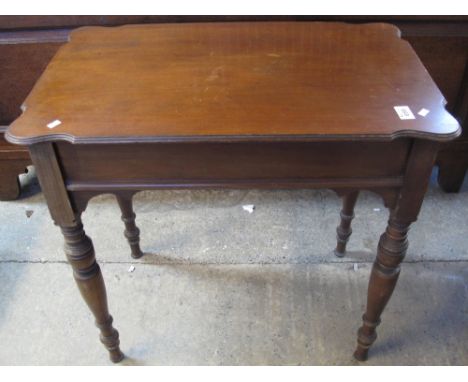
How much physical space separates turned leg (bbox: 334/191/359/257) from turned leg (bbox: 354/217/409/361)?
36 cm

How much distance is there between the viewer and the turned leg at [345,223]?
4.48 ft

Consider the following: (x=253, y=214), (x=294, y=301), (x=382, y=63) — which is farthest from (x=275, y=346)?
(x=382, y=63)

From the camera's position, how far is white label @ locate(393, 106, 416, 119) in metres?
0.79

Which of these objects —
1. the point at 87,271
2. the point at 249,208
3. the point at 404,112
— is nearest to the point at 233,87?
the point at 404,112

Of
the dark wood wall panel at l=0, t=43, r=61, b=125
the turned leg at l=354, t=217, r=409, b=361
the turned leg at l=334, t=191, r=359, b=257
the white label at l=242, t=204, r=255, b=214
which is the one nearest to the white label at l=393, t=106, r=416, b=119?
the turned leg at l=354, t=217, r=409, b=361

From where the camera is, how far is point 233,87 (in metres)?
0.89

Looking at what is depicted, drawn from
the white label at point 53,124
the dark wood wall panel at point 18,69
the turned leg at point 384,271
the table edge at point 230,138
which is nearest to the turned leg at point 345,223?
the turned leg at point 384,271

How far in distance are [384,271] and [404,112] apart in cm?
37

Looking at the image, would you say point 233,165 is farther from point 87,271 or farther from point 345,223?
point 345,223

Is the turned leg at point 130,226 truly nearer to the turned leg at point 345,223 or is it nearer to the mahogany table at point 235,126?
the mahogany table at point 235,126

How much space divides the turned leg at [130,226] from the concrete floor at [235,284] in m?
0.04

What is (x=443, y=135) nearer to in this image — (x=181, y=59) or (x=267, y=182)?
(x=267, y=182)

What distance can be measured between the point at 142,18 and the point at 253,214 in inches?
30.7

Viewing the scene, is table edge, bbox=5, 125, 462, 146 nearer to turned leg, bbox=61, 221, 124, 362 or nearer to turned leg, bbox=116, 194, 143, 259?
turned leg, bbox=61, 221, 124, 362
